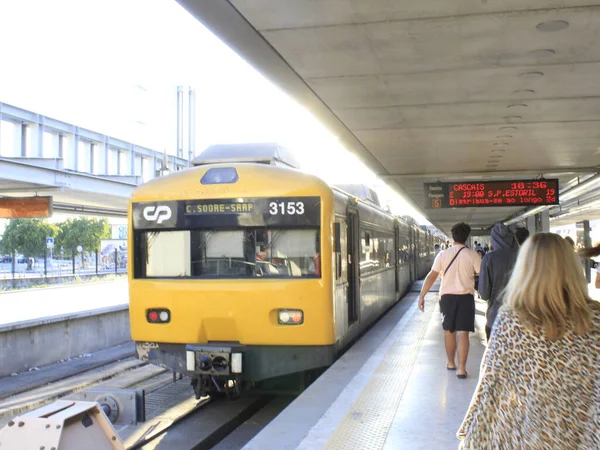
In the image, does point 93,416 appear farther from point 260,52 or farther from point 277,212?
point 260,52

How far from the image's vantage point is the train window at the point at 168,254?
7.60 metres

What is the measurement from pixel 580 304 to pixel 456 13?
395cm

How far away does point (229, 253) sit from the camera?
24.6 feet

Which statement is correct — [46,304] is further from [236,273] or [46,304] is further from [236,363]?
[236,363]

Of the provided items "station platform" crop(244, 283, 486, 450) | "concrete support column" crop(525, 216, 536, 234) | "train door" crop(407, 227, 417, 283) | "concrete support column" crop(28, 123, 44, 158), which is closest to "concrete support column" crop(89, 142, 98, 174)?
"concrete support column" crop(28, 123, 44, 158)

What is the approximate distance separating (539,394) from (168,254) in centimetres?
600

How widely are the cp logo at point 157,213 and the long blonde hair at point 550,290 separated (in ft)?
18.9

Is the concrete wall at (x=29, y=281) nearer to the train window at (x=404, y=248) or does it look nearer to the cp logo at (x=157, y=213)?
the train window at (x=404, y=248)

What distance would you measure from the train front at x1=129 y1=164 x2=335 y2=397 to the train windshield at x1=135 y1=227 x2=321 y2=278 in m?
0.01

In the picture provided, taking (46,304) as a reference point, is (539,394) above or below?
above

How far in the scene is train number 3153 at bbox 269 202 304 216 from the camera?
728cm

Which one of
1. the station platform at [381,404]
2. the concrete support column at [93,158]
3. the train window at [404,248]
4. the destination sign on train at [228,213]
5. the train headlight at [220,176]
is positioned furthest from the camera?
the concrete support column at [93,158]

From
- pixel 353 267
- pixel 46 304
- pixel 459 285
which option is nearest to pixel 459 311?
pixel 459 285

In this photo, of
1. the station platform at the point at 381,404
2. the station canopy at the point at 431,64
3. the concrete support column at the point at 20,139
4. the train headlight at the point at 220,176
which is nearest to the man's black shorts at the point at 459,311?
the station platform at the point at 381,404
